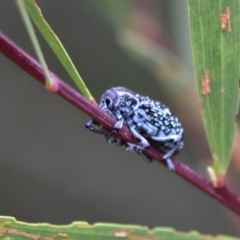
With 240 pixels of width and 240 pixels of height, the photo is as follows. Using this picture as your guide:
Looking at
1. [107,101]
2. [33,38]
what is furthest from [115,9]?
[33,38]

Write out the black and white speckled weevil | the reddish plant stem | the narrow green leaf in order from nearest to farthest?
the narrow green leaf
the reddish plant stem
the black and white speckled weevil

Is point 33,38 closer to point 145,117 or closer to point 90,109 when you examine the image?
point 90,109

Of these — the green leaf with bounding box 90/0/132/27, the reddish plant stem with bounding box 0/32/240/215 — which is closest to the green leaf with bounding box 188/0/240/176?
the reddish plant stem with bounding box 0/32/240/215

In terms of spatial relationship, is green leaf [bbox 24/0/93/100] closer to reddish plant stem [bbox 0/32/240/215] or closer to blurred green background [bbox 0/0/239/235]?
reddish plant stem [bbox 0/32/240/215]

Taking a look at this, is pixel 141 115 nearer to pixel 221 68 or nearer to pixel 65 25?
pixel 221 68

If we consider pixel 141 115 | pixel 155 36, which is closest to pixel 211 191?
pixel 141 115

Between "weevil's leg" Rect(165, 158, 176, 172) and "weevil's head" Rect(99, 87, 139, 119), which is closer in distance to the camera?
"weevil's leg" Rect(165, 158, 176, 172)
